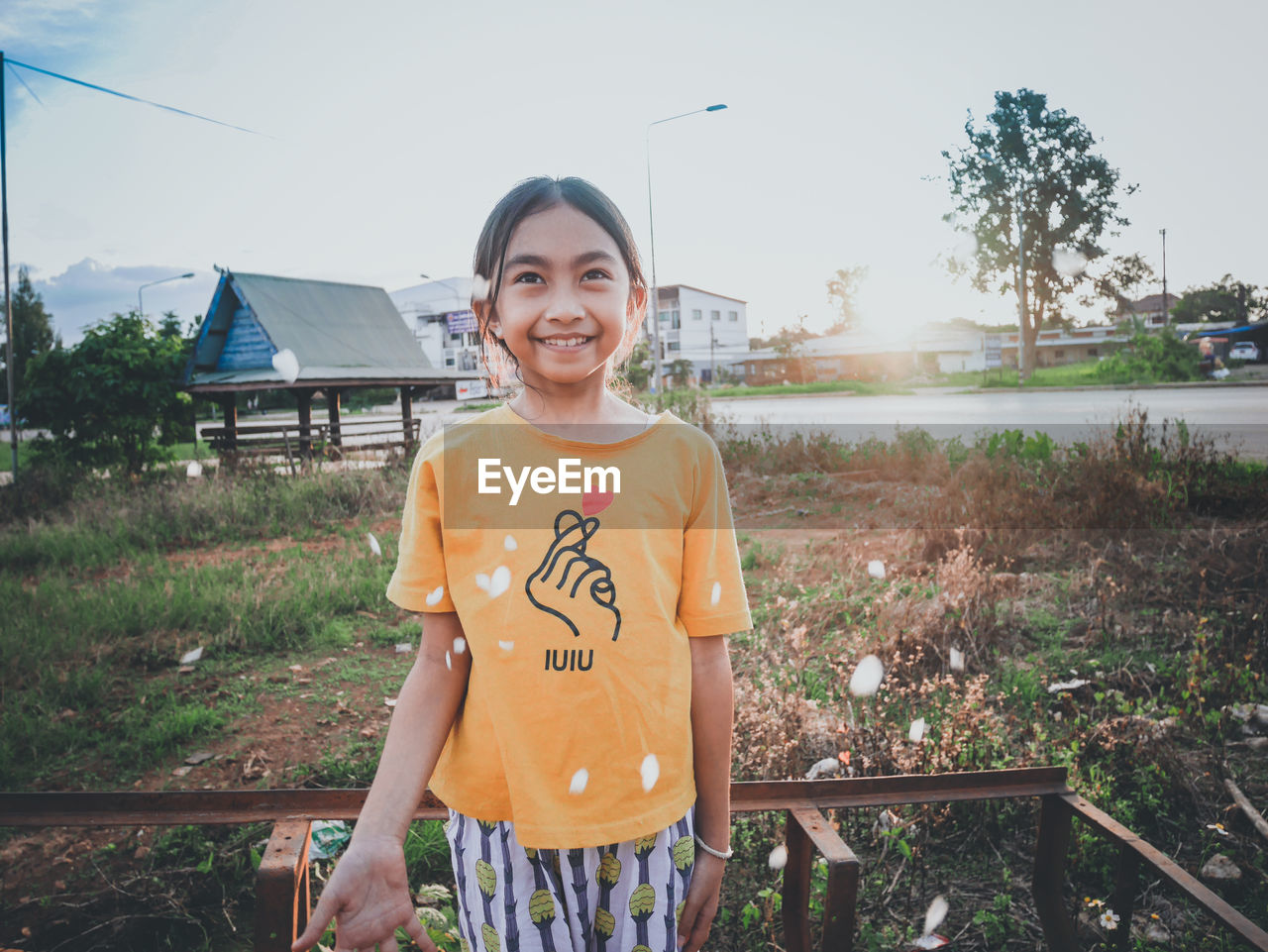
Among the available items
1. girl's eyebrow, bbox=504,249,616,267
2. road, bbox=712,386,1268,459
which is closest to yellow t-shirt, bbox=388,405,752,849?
girl's eyebrow, bbox=504,249,616,267

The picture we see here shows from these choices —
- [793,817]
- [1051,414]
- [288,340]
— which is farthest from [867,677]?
[1051,414]

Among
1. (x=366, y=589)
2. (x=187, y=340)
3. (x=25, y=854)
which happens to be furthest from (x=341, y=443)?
(x=25, y=854)

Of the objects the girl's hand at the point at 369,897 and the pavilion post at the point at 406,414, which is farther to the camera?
the pavilion post at the point at 406,414

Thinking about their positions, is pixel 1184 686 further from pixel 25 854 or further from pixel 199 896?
pixel 25 854

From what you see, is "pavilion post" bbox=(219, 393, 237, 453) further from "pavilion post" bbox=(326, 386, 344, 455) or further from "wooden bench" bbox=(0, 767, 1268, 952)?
"wooden bench" bbox=(0, 767, 1268, 952)

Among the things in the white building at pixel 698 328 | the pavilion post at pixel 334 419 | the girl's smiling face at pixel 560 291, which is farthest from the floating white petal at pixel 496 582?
the white building at pixel 698 328

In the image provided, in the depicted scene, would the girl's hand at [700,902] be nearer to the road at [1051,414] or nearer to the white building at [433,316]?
the road at [1051,414]

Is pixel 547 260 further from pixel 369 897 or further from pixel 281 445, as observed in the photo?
pixel 281 445

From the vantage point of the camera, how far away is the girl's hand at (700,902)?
46.5 inches

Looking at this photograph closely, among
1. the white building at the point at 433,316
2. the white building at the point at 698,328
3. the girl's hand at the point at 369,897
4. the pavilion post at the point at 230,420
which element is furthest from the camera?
the white building at the point at 698,328

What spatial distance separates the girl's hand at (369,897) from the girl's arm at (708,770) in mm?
399

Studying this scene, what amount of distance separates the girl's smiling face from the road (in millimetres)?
8616

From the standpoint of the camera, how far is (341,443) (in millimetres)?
12297

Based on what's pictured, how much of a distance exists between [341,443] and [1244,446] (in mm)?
12232
